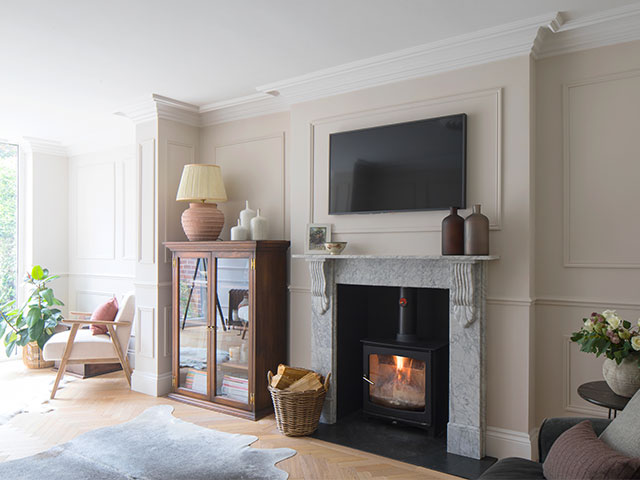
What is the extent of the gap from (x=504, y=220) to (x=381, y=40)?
136 centimetres

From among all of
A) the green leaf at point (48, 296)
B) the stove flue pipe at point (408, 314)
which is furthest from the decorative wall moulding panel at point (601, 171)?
the green leaf at point (48, 296)

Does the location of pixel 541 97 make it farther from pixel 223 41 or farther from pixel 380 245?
pixel 223 41

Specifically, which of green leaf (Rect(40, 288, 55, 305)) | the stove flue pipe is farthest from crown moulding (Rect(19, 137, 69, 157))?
the stove flue pipe

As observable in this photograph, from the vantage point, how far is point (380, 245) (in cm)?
353

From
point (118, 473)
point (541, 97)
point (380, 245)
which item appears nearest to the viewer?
point (118, 473)

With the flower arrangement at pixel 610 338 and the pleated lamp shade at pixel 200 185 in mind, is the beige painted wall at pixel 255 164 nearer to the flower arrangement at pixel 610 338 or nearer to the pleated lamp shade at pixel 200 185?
the pleated lamp shade at pixel 200 185

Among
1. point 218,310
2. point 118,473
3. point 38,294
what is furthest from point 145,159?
point 118,473

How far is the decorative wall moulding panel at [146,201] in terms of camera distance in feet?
14.6

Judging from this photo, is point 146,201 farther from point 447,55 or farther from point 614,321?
point 614,321

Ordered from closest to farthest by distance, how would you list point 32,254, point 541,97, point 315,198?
point 541,97 → point 315,198 → point 32,254

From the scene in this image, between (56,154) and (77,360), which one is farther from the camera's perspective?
(56,154)

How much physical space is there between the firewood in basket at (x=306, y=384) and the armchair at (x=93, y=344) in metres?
1.95

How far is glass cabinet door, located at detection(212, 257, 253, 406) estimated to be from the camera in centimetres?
387

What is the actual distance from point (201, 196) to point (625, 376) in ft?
10.5
